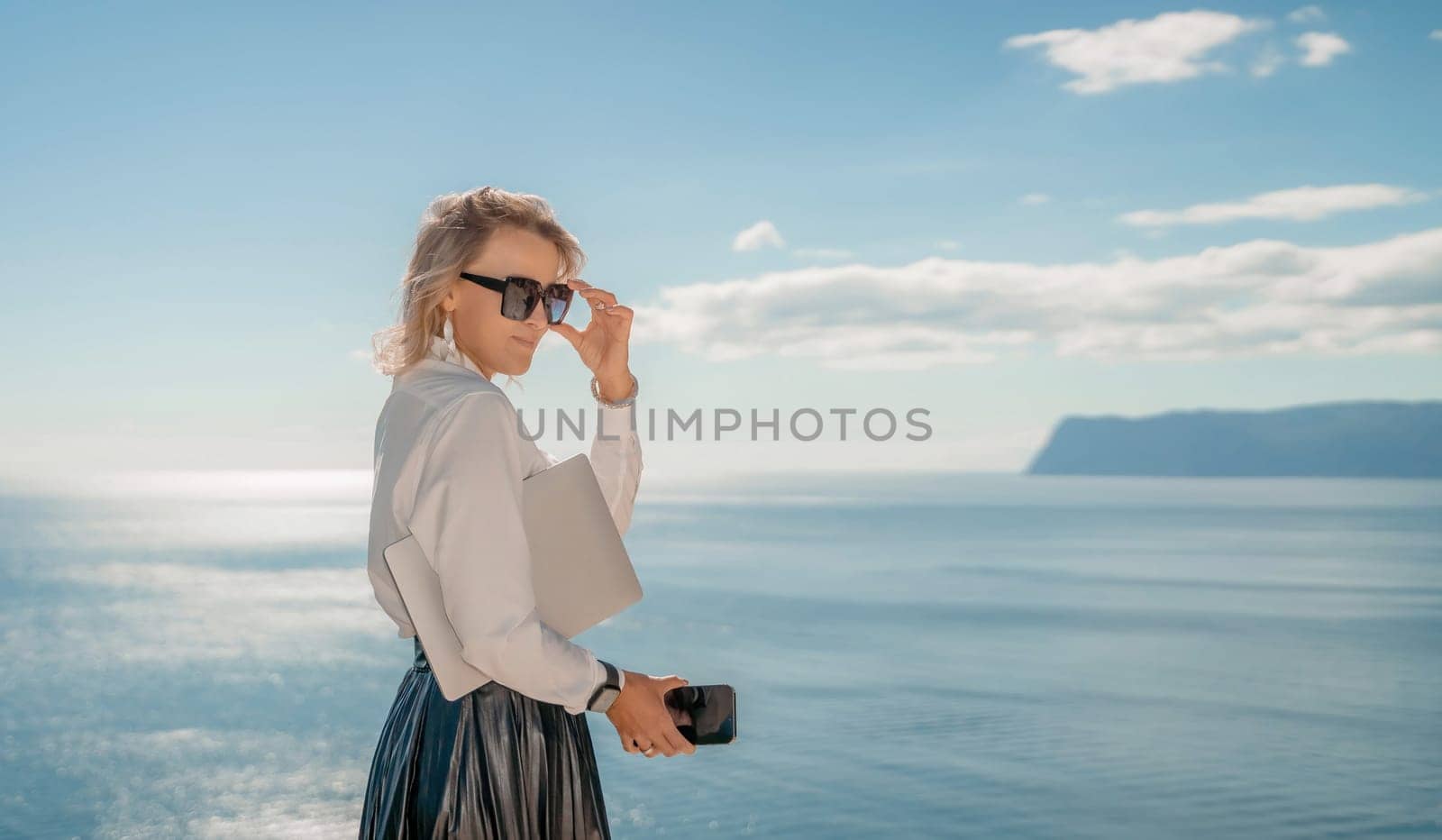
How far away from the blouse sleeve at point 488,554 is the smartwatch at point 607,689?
2 cm

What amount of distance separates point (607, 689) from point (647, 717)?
6cm

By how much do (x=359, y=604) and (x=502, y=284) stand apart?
19237 mm

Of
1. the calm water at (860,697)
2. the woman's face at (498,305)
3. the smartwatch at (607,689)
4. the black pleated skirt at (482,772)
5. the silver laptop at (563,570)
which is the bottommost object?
the calm water at (860,697)

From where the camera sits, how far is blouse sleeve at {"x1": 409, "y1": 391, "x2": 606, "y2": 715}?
133 cm

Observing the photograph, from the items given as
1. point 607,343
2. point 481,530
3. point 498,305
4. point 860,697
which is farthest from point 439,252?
point 860,697

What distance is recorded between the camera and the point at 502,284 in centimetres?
160

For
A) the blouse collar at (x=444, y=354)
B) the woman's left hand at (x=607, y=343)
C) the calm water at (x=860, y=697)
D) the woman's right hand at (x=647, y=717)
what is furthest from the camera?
the calm water at (x=860, y=697)

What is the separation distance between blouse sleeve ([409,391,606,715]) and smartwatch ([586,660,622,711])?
2 cm

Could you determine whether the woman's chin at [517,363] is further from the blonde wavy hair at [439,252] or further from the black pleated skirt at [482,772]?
the black pleated skirt at [482,772]

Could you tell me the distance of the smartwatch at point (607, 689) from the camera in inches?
55.0

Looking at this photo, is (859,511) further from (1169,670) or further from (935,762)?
(935,762)

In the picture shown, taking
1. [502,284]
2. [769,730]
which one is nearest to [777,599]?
[769,730]

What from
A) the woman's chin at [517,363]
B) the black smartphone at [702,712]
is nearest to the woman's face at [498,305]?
the woman's chin at [517,363]

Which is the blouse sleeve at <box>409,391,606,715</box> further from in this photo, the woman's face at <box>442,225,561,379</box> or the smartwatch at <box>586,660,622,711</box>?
the woman's face at <box>442,225,561,379</box>
